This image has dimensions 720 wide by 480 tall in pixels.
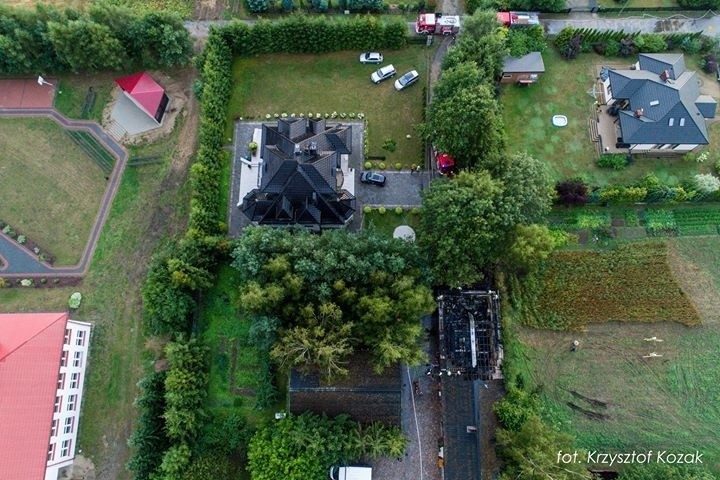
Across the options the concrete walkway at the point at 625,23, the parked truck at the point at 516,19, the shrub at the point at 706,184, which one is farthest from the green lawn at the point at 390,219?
the shrub at the point at 706,184

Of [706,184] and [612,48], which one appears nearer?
[706,184]

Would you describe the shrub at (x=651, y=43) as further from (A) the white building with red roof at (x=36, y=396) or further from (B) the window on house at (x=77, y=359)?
(B) the window on house at (x=77, y=359)

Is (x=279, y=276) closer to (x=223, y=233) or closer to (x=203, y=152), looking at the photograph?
(x=223, y=233)

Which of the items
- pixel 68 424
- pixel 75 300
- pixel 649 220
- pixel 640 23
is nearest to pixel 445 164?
pixel 649 220

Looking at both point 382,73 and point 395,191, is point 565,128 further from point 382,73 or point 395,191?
point 382,73

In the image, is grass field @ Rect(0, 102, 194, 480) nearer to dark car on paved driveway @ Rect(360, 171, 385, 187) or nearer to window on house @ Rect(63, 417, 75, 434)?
window on house @ Rect(63, 417, 75, 434)

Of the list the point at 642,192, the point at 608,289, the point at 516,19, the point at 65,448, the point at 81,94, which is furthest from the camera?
the point at 81,94

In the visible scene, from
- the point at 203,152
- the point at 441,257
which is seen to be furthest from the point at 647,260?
the point at 203,152
